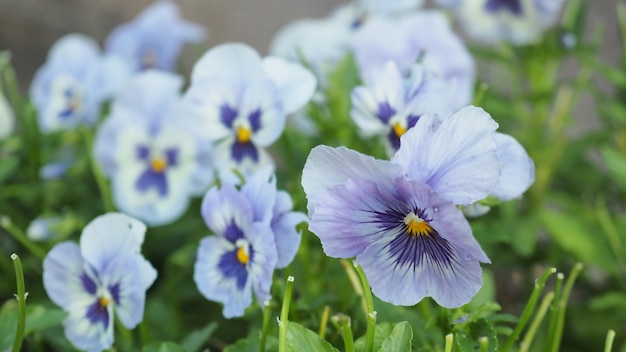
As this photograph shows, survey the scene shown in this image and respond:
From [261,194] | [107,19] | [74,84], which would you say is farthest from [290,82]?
[107,19]

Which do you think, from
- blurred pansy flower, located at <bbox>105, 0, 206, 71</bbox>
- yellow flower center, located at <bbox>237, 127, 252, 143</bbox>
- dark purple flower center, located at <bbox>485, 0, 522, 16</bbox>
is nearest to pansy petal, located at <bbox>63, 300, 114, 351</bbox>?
yellow flower center, located at <bbox>237, 127, 252, 143</bbox>

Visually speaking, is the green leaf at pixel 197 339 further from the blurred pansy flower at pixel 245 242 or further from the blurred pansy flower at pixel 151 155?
the blurred pansy flower at pixel 151 155

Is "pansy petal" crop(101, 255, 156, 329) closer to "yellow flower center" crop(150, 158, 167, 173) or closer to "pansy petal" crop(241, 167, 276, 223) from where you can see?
"pansy petal" crop(241, 167, 276, 223)

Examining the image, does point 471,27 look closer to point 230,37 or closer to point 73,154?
point 73,154

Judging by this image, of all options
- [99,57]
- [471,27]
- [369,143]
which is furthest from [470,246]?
[99,57]

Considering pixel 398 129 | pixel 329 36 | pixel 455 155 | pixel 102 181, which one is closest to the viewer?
pixel 455 155

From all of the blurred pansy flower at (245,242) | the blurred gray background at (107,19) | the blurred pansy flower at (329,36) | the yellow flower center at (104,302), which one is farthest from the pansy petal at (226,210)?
the blurred gray background at (107,19)

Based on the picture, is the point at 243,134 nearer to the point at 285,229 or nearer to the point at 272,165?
the point at 272,165
